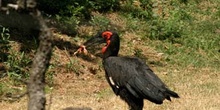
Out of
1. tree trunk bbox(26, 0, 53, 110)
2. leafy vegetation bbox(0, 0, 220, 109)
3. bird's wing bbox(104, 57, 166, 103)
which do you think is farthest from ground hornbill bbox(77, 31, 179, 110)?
tree trunk bbox(26, 0, 53, 110)

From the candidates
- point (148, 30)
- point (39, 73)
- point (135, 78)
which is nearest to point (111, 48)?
point (135, 78)

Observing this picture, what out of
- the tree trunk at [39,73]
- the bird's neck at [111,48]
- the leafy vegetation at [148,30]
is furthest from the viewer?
the leafy vegetation at [148,30]

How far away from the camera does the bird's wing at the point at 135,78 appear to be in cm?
590

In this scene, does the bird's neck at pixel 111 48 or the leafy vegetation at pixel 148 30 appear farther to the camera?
the leafy vegetation at pixel 148 30

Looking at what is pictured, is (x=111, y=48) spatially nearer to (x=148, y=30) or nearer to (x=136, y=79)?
(x=136, y=79)

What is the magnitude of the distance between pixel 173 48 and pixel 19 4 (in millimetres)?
9543

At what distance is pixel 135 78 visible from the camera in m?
6.11

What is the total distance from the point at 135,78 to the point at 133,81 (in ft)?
0.15

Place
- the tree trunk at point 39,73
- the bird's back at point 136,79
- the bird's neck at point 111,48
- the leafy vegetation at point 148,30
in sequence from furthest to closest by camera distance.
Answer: the leafy vegetation at point 148,30 < the bird's neck at point 111,48 < the bird's back at point 136,79 < the tree trunk at point 39,73

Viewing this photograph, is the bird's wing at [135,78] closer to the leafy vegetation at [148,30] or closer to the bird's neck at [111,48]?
the bird's neck at [111,48]

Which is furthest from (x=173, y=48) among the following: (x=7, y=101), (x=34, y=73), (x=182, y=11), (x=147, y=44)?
(x=34, y=73)

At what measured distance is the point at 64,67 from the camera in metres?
9.08

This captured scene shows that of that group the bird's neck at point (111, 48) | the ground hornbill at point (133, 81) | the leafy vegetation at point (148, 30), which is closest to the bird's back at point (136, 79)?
the ground hornbill at point (133, 81)

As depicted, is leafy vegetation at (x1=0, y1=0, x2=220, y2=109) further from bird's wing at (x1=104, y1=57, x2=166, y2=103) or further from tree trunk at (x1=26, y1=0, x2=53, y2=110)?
tree trunk at (x1=26, y1=0, x2=53, y2=110)
